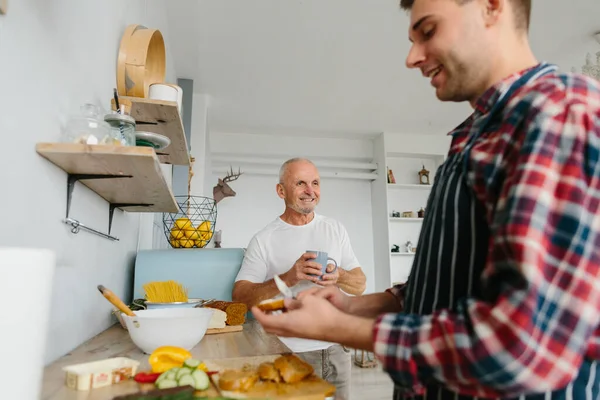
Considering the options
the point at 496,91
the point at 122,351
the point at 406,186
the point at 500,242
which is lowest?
the point at 122,351

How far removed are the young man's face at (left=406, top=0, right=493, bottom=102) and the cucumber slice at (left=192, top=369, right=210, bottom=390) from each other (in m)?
0.67

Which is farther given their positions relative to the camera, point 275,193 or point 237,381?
point 275,193

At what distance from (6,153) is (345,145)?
5.47 m

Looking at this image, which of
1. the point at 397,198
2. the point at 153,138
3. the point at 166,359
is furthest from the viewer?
the point at 397,198

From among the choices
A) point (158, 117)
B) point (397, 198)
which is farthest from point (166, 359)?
point (397, 198)

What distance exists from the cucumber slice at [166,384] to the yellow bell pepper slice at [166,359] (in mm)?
107

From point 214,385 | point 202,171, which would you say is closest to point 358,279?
point 214,385

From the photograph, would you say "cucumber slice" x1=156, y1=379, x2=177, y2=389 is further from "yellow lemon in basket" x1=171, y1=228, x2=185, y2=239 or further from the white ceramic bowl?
"yellow lemon in basket" x1=171, y1=228, x2=185, y2=239

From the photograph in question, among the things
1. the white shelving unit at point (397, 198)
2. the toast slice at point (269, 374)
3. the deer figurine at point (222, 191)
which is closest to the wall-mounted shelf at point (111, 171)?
the toast slice at point (269, 374)

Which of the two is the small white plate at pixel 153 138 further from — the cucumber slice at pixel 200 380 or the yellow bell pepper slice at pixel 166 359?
the cucumber slice at pixel 200 380

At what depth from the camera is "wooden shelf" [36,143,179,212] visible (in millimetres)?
935

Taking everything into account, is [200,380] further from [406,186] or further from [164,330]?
[406,186]

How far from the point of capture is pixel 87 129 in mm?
1022

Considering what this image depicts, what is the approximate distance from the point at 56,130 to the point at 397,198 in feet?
17.7
